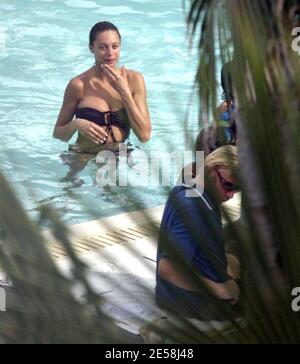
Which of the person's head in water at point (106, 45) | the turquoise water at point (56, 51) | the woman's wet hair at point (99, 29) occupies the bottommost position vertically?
the person's head in water at point (106, 45)

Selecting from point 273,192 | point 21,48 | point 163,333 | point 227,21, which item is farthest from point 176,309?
point 21,48

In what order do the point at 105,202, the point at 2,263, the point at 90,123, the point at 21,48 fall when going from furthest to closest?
the point at 21,48
the point at 90,123
the point at 105,202
the point at 2,263

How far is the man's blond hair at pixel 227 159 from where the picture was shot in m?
0.77

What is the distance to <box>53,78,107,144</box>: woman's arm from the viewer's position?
509cm

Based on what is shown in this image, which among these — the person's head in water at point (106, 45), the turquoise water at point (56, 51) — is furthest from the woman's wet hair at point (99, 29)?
the turquoise water at point (56, 51)

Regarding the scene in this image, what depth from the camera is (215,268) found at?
0.76 meters

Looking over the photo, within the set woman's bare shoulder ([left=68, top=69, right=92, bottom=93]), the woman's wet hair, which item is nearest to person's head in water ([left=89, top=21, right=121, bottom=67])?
the woman's wet hair

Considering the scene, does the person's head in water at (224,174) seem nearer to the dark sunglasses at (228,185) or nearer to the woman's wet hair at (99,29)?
the dark sunglasses at (228,185)

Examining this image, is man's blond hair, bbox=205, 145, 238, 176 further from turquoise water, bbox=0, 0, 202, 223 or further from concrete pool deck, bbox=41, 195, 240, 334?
turquoise water, bbox=0, 0, 202, 223

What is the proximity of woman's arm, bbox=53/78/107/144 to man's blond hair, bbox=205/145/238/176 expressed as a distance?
13.8 feet

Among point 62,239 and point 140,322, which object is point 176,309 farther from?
point 62,239

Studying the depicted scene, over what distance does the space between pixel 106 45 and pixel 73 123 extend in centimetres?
54

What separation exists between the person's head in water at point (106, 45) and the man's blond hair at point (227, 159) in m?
4.50

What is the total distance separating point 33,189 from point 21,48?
9.52 metres
